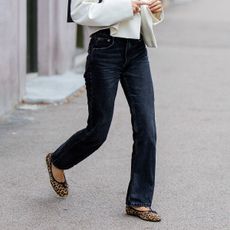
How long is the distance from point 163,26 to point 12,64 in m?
11.5

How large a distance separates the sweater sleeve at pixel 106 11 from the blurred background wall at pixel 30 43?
323 cm

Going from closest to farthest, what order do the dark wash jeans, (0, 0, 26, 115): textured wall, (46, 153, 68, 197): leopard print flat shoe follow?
the dark wash jeans, (46, 153, 68, 197): leopard print flat shoe, (0, 0, 26, 115): textured wall

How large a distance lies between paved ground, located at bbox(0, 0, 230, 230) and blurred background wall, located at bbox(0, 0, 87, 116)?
1.32 feet

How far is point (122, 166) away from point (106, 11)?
6.32 feet

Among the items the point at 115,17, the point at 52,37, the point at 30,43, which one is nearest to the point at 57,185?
the point at 115,17

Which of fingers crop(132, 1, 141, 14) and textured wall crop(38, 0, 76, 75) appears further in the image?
textured wall crop(38, 0, 76, 75)

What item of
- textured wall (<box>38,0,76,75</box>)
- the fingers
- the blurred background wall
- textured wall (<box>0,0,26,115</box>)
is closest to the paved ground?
textured wall (<box>0,0,26,115</box>)

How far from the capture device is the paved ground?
4793mm

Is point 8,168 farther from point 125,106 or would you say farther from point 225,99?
point 225,99

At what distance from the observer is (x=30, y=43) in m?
10.0

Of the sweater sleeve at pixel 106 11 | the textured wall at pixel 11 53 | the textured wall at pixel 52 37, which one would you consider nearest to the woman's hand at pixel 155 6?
the sweater sleeve at pixel 106 11

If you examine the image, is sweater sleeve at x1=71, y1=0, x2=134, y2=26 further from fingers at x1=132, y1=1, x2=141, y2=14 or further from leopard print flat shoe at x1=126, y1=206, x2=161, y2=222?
leopard print flat shoe at x1=126, y1=206, x2=161, y2=222

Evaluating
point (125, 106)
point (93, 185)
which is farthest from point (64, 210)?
point (125, 106)

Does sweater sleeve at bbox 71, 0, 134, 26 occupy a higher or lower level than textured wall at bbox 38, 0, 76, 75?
higher
